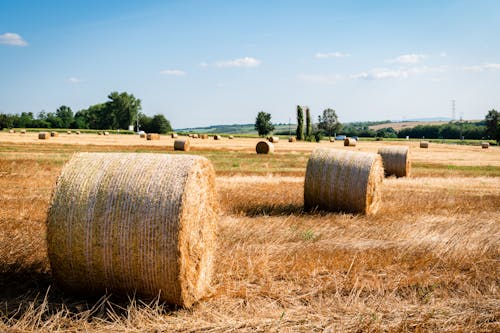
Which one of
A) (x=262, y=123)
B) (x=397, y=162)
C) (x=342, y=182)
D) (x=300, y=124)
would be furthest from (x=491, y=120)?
(x=342, y=182)

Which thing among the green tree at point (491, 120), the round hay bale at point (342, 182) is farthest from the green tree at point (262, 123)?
the round hay bale at point (342, 182)

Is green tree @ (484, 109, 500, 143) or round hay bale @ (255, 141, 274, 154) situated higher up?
green tree @ (484, 109, 500, 143)

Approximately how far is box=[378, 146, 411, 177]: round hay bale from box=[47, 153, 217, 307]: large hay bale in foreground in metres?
17.0

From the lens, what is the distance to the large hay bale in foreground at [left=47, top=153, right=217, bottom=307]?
5438 mm

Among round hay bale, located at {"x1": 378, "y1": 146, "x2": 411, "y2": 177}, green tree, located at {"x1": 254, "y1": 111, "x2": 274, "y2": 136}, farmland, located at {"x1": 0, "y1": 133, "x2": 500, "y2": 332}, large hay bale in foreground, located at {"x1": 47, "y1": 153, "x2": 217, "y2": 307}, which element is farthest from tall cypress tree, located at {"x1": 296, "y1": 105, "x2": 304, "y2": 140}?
large hay bale in foreground, located at {"x1": 47, "y1": 153, "x2": 217, "y2": 307}

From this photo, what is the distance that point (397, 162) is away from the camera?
70.1 ft

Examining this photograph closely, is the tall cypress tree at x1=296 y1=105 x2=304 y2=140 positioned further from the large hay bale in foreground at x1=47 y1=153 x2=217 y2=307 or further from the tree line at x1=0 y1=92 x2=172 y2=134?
the large hay bale in foreground at x1=47 y1=153 x2=217 y2=307

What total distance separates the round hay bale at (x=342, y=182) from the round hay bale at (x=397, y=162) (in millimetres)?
9544

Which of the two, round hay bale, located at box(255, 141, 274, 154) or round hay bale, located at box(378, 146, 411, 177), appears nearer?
round hay bale, located at box(378, 146, 411, 177)

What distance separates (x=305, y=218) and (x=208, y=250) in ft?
15.4

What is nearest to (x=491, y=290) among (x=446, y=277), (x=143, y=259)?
(x=446, y=277)

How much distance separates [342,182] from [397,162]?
34.2 feet

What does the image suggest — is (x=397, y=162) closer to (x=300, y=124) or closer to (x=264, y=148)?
(x=264, y=148)

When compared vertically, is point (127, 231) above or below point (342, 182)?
above
